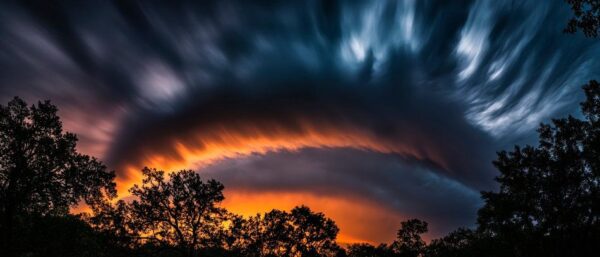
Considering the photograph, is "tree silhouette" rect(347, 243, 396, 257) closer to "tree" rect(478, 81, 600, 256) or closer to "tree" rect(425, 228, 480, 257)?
"tree" rect(425, 228, 480, 257)

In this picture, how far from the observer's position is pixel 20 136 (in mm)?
26078

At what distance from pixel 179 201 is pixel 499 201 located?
39057 mm

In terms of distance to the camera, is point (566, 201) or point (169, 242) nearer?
point (566, 201)

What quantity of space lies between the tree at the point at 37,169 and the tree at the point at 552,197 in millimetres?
43700

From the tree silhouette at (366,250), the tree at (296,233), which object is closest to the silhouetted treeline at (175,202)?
the tree at (296,233)

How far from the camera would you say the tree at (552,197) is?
31.0m

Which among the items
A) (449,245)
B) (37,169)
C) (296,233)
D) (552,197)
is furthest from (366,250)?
(37,169)

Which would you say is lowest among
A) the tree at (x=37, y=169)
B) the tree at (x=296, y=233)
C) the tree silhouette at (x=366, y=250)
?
the tree at (x=37, y=169)

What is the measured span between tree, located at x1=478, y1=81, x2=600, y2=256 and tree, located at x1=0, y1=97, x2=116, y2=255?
43.7 m

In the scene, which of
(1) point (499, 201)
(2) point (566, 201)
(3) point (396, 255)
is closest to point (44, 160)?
(1) point (499, 201)

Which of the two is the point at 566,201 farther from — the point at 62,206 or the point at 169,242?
the point at 62,206

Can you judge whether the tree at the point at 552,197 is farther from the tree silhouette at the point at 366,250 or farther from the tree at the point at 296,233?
the tree silhouette at the point at 366,250

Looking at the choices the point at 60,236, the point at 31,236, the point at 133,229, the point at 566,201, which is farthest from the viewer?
the point at 133,229

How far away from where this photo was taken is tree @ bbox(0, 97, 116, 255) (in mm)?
25969
